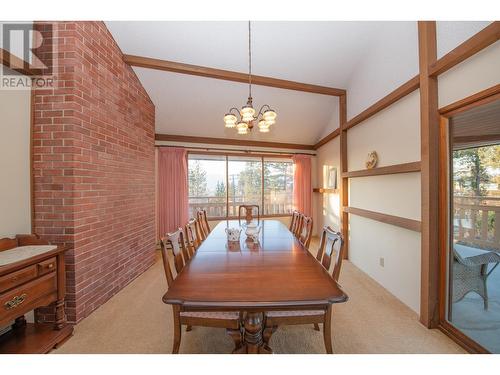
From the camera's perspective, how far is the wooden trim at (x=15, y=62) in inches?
66.7

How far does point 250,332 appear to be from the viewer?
1.34 metres

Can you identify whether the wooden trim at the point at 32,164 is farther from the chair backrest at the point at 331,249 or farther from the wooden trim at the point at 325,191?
the wooden trim at the point at 325,191

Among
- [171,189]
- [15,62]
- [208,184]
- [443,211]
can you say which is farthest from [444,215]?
[171,189]

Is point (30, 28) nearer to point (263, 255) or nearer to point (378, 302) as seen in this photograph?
point (263, 255)

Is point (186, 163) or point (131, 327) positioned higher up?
point (186, 163)

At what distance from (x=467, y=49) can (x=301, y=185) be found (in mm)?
3804

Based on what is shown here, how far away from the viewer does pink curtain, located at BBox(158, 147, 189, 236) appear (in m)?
4.46

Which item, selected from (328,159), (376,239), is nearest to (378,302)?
(376,239)

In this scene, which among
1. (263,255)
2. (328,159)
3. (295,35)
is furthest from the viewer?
(328,159)

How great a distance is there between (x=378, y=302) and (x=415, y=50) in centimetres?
264

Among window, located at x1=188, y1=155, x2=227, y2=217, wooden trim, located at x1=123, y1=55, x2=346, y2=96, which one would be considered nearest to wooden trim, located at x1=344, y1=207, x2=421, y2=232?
wooden trim, located at x1=123, y1=55, x2=346, y2=96

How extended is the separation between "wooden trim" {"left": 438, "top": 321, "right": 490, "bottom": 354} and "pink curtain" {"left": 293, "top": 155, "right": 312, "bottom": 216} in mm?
3405

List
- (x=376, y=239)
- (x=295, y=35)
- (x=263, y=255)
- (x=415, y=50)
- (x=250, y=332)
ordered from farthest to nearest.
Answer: (x=376, y=239), (x=295, y=35), (x=415, y=50), (x=263, y=255), (x=250, y=332)

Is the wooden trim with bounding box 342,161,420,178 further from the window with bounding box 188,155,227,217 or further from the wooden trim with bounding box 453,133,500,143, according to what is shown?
the window with bounding box 188,155,227,217
